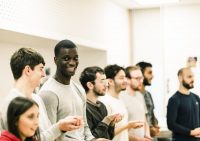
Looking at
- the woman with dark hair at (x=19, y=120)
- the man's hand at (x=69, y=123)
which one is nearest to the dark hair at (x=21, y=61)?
the woman with dark hair at (x=19, y=120)

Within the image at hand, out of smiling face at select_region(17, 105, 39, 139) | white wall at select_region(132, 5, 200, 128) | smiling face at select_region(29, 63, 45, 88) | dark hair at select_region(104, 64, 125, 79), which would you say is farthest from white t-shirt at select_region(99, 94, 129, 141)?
white wall at select_region(132, 5, 200, 128)

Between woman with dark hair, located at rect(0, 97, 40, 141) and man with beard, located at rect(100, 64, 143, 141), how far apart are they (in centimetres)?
156

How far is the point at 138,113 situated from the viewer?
390 cm

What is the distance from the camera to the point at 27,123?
6.01ft

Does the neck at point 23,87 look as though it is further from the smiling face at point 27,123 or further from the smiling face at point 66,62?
the smiling face at point 66,62

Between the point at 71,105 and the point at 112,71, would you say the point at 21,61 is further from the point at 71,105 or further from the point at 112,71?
the point at 112,71

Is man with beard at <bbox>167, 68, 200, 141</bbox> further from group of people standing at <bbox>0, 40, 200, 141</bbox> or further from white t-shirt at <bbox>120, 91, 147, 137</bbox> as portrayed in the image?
white t-shirt at <bbox>120, 91, 147, 137</bbox>

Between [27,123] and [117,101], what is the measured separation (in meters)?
1.82

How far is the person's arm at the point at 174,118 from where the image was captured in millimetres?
4176

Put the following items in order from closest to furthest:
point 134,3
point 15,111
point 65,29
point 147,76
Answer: point 15,111 < point 65,29 < point 147,76 < point 134,3

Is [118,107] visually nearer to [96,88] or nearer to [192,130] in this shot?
[96,88]

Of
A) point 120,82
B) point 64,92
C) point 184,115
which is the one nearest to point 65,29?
point 120,82

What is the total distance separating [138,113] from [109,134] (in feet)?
2.71

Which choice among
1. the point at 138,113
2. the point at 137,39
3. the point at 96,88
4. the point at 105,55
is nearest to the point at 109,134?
the point at 96,88
